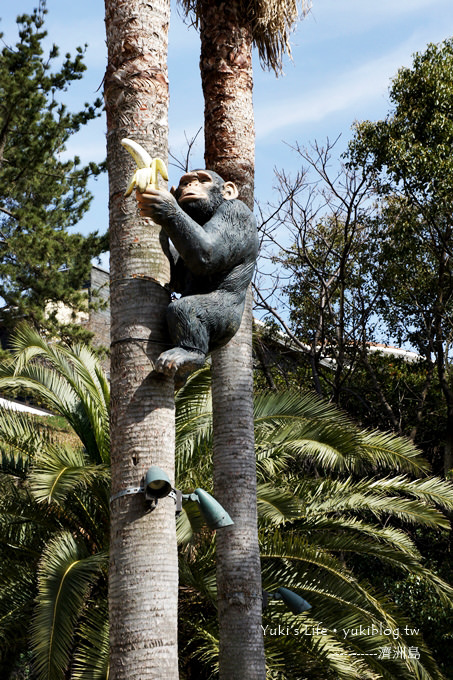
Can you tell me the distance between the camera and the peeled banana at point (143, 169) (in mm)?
3273

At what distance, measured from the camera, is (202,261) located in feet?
11.3

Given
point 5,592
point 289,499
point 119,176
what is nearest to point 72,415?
point 5,592

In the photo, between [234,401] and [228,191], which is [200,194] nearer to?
[228,191]

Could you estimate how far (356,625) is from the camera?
25.7ft

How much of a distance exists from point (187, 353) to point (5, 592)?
569 centimetres

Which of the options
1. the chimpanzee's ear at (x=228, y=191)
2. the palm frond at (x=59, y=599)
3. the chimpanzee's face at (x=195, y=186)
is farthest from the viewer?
the palm frond at (x=59, y=599)

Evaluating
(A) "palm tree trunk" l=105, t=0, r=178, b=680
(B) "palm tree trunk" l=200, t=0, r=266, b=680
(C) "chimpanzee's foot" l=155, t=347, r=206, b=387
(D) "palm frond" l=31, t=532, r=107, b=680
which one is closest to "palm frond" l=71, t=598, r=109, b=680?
(D) "palm frond" l=31, t=532, r=107, b=680

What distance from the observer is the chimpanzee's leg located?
329 cm

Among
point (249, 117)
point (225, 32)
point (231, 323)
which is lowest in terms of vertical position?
point (231, 323)

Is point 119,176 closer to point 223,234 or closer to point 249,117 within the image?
point 223,234

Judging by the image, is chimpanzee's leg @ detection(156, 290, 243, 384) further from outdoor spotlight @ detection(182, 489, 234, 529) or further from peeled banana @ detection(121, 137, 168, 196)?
outdoor spotlight @ detection(182, 489, 234, 529)

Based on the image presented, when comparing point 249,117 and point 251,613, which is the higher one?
point 249,117

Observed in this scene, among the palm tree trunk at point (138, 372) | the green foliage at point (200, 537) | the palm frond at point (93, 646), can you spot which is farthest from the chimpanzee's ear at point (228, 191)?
the palm frond at point (93, 646)

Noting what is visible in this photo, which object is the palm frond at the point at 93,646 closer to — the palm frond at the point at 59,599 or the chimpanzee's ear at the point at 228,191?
the palm frond at the point at 59,599
